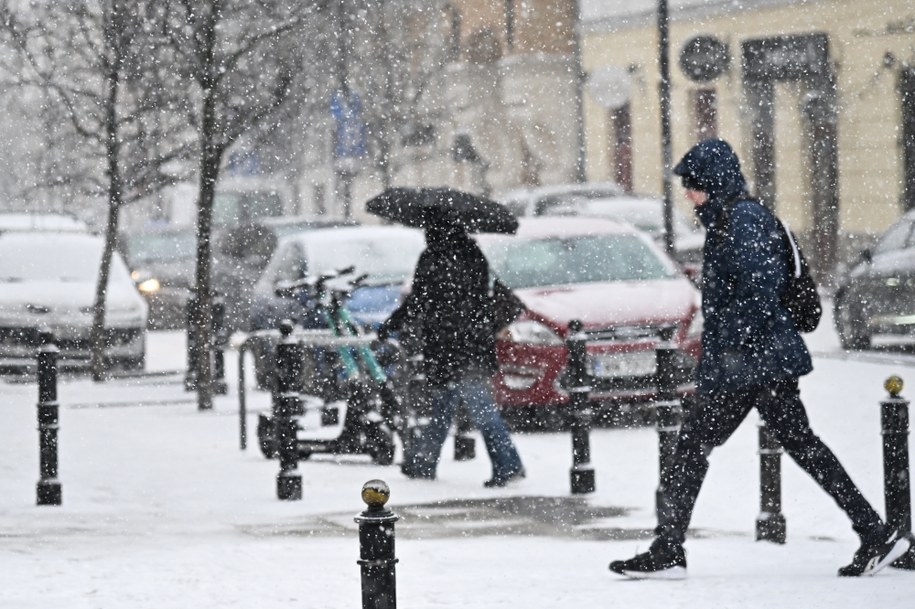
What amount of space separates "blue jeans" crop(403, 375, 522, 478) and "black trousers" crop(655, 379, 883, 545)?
3.56m

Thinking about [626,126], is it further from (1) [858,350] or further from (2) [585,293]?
(2) [585,293]

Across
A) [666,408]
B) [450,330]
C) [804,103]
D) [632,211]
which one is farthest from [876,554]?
[804,103]

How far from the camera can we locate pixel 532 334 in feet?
51.4

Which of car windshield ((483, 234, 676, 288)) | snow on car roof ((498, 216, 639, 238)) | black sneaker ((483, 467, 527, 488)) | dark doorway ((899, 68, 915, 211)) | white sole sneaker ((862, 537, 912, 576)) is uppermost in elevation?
dark doorway ((899, 68, 915, 211))

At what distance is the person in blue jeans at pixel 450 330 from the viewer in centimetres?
1295

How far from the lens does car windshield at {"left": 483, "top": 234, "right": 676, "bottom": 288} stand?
16875mm

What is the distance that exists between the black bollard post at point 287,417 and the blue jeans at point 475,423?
2.86 ft

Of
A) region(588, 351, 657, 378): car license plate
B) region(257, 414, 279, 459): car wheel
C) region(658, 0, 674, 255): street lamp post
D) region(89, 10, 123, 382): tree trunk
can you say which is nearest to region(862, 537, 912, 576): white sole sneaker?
region(257, 414, 279, 459): car wheel

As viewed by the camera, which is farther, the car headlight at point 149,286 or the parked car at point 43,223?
the car headlight at point 149,286

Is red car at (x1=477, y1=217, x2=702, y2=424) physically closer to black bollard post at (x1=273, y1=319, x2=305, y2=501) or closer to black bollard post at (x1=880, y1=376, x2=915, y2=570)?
black bollard post at (x1=273, y1=319, x2=305, y2=501)

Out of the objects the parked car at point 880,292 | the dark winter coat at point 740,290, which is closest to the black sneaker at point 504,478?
the dark winter coat at point 740,290

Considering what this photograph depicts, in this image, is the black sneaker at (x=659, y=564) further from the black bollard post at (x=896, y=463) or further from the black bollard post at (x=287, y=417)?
the black bollard post at (x=287, y=417)

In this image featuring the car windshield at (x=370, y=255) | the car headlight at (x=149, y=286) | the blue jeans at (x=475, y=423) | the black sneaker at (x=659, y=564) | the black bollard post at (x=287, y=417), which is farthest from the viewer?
the car headlight at (x=149, y=286)

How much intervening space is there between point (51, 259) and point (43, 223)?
303cm
